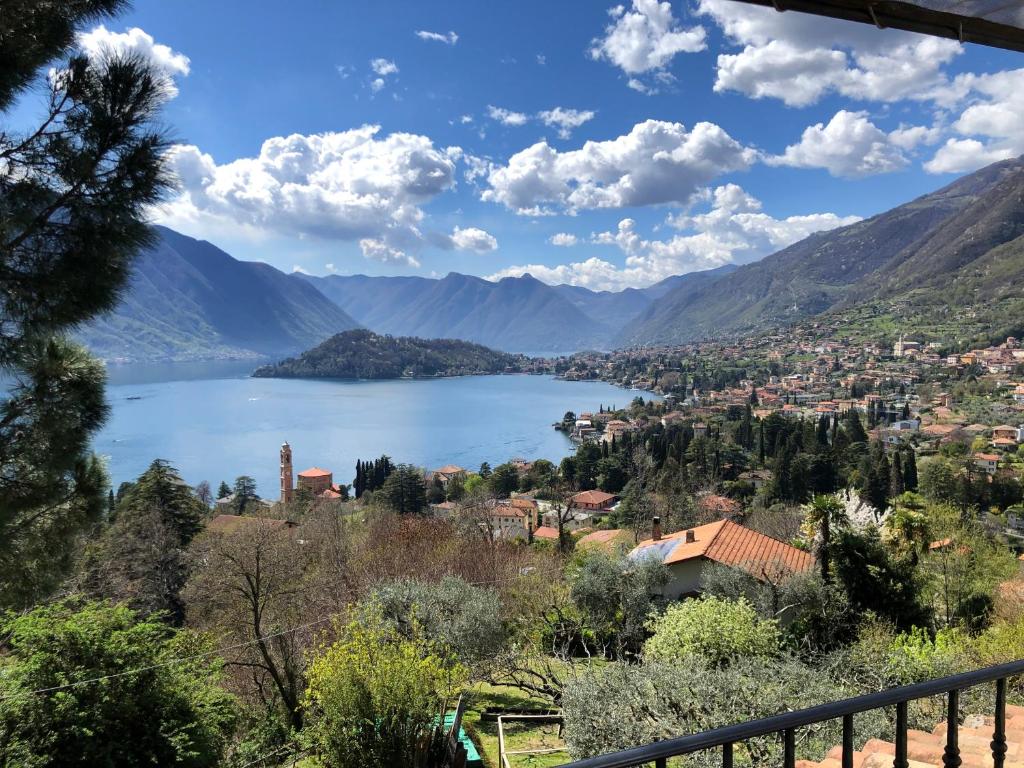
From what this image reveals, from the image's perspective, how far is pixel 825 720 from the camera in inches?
50.4

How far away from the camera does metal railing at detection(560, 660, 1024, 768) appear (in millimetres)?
1094

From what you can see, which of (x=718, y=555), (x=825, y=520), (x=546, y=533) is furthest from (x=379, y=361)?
(x=825, y=520)

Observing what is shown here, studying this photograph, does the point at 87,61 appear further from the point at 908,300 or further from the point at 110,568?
the point at 908,300

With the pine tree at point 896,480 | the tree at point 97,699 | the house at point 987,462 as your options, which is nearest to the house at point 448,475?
the pine tree at point 896,480

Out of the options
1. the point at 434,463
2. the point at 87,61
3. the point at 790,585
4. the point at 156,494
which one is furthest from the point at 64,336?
the point at 434,463

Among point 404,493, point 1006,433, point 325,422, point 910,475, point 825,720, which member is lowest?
point 325,422

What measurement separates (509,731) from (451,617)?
70.8 inches

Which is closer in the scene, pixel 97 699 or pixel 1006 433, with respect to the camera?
pixel 97 699

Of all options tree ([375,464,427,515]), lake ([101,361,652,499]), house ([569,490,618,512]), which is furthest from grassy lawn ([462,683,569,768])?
house ([569,490,618,512])

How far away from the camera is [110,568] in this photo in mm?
15992

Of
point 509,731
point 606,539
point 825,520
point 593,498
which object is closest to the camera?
point 509,731

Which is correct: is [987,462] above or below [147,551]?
above

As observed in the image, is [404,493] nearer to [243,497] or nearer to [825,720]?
[243,497]

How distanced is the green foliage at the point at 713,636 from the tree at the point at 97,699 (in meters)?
5.09
